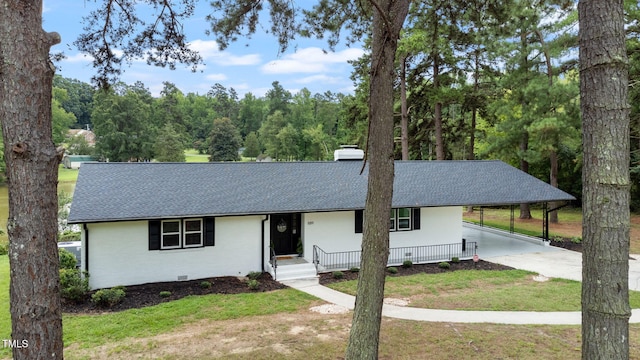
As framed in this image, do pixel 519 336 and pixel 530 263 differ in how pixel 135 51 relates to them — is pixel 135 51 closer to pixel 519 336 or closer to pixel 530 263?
pixel 519 336

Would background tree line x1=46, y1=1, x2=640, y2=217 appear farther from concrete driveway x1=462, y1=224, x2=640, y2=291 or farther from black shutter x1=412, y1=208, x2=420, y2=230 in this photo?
black shutter x1=412, y1=208, x2=420, y2=230

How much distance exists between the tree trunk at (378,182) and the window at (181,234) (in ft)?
26.0

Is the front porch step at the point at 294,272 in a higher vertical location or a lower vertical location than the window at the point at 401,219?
lower

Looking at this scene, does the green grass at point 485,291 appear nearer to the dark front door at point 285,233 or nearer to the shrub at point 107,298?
the dark front door at point 285,233

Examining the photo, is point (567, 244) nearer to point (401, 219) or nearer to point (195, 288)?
point (401, 219)

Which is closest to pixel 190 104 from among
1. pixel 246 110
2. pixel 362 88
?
pixel 246 110

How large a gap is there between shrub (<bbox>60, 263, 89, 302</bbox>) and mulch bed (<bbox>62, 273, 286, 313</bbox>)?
0.58 ft

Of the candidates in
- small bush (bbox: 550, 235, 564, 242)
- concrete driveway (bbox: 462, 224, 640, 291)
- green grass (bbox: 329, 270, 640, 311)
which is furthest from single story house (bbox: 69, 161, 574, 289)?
small bush (bbox: 550, 235, 564, 242)

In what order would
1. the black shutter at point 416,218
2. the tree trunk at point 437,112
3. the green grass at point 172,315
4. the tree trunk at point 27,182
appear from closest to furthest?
the tree trunk at point 27,182 < the green grass at point 172,315 < the black shutter at point 416,218 < the tree trunk at point 437,112

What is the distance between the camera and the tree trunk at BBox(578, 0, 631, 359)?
10.9 ft

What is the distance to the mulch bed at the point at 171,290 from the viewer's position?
10.0 m

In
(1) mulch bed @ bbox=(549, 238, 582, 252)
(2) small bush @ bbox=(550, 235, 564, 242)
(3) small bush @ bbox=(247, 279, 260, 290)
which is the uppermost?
(2) small bush @ bbox=(550, 235, 564, 242)

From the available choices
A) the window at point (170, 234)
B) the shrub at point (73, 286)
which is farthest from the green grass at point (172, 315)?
the window at point (170, 234)

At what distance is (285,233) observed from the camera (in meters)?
14.3
